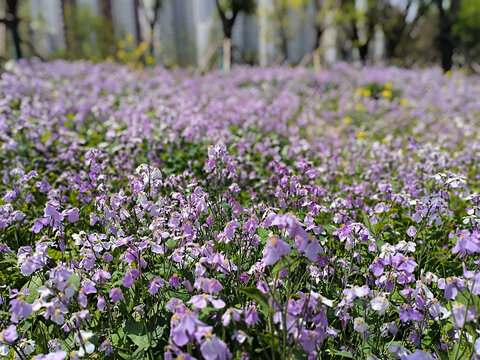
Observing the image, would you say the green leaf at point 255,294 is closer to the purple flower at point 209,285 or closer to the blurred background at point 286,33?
the purple flower at point 209,285

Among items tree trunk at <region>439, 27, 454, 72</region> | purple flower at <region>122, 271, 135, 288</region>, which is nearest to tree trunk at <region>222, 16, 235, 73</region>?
tree trunk at <region>439, 27, 454, 72</region>

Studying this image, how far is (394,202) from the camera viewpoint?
141 inches

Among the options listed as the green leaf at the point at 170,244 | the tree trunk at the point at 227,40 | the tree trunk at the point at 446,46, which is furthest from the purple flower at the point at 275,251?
the tree trunk at the point at 446,46

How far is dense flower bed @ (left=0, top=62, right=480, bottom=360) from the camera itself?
1875mm

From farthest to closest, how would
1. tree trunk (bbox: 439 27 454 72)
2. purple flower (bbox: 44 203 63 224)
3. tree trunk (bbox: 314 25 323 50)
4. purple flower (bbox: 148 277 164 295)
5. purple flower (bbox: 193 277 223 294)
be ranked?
tree trunk (bbox: 314 25 323 50), tree trunk (bbox: 439 27 454 72), purple flower (bbox: 44 203 63 224), purple flower (bbox: 148 277 164 295), purple flower (bbox: 193 277 223 294)

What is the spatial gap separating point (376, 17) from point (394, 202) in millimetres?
25644

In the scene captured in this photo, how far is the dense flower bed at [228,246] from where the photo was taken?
6.15 feet

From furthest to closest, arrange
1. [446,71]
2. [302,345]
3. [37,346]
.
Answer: [446,71]
[37,346]
[302,345]

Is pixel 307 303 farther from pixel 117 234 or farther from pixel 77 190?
pixel 77 190

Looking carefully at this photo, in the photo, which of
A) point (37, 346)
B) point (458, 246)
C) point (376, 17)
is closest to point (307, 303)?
point (458, 246)

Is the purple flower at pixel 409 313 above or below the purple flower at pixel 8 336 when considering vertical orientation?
below

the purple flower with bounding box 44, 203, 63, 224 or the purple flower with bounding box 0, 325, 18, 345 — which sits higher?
the purple flower with bounding box 44, 203, 63, 224

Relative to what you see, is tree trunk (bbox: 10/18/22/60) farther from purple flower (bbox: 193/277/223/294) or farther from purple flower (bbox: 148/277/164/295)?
purple flower (bbox: 193/277/223/294)

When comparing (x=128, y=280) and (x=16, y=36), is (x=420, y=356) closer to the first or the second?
(x=128, y=280)
